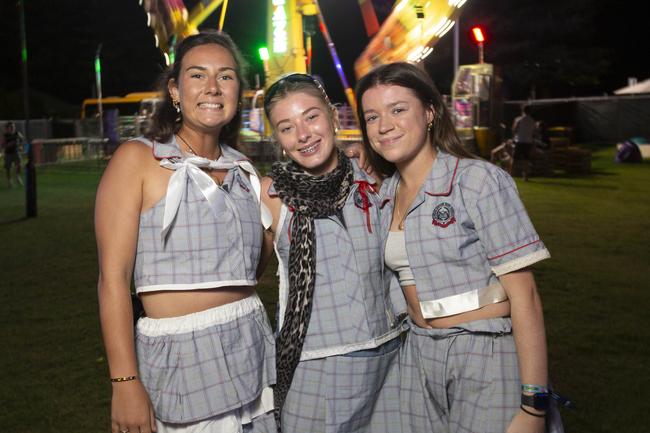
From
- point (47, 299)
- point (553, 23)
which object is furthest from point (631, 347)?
point (553, 23)

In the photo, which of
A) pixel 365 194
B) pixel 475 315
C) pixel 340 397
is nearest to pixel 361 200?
pixel 365 194

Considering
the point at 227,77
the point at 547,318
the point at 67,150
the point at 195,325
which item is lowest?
the point at 547,318

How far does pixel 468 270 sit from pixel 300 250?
0.59 meters

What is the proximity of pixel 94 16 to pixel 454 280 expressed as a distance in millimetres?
55999

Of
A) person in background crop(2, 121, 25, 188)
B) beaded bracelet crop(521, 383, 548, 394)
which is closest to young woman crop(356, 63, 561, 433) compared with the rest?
beaded bracelet crop(521, 383, 548, 394)

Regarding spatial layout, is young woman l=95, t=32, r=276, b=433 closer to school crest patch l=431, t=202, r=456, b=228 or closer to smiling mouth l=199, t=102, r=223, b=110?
smiling mouth l=199, t=102, r=223, b=110

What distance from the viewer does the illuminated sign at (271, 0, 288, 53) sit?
1981 centimetres

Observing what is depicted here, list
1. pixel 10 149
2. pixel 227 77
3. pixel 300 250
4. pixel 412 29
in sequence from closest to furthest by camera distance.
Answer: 1. pixel 300 250
2. pixel 227 77
3. pixel 412 29
4. pixel 10 149

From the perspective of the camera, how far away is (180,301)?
233 cm

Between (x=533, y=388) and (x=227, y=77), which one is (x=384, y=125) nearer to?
(x=227, y=77)

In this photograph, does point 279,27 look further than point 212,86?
Yes

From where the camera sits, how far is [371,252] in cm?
246

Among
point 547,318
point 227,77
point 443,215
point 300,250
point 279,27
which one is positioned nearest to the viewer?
Result: point 443,215

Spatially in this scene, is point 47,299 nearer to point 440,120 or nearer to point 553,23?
point 440,120
